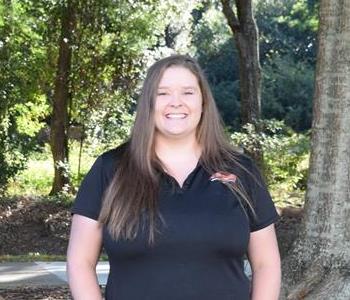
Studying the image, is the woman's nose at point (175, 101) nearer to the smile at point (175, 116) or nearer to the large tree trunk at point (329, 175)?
the smile at point (175, 116)

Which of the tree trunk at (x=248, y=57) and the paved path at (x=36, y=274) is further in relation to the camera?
the tree trunk at (x=248, y=57)

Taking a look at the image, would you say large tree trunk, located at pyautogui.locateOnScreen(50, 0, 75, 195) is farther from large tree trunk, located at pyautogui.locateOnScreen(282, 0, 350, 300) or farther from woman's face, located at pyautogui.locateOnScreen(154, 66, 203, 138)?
woman's face, located at pyautogui.locateOnScreen(154, 66, 203, 138)

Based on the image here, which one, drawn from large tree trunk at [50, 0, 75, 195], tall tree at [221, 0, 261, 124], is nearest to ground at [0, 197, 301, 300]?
large tree trunk at [50, 0, 75, 195]

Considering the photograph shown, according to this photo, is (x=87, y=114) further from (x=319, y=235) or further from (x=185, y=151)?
(x=185, y=151)

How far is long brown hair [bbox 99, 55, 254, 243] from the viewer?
276 cm

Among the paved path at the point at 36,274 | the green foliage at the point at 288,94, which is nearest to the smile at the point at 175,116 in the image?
the paved path at the point at 36,274

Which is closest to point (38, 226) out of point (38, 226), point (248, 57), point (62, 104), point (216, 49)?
point (38, 226)

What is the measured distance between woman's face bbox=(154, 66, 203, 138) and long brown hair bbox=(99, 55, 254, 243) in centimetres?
2

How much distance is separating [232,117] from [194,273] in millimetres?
34994

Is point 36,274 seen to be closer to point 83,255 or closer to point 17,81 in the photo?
point 83,255

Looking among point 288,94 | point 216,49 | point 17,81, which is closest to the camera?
point 17,81

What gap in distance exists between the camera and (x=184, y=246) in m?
2.71

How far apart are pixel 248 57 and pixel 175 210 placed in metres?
13.3

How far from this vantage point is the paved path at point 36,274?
814 centimetres
